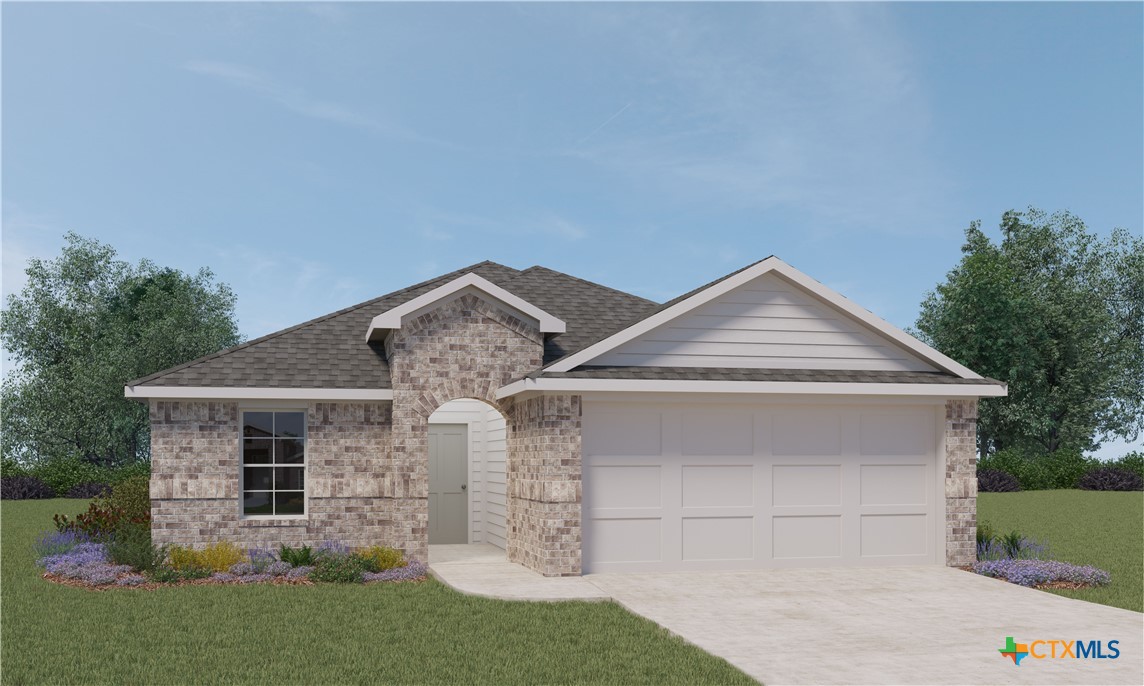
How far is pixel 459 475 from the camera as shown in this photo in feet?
67.6

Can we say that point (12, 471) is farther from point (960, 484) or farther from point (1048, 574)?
point (1048, 574)

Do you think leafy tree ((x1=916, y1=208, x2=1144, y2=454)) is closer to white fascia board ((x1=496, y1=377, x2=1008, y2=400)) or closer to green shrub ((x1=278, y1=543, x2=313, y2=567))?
white fascia board ((x1=496, y1=377, x2=1008, y2=400))

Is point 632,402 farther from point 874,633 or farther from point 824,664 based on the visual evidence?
point 824,664

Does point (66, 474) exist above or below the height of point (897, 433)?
below

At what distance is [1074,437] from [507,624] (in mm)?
44640

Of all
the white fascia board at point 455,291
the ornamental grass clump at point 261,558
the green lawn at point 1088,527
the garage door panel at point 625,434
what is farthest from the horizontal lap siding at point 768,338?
the ornamental grass clump at point 261,558

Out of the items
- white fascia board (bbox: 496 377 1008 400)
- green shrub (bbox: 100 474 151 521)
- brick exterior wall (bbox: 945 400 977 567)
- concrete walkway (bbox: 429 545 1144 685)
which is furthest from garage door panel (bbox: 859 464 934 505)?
green shrub (bbox: 100 474 151 521)

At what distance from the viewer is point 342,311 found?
762 inches

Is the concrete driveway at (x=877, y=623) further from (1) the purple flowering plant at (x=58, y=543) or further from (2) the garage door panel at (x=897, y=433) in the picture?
(1) the purple flowering plant at (x=58, y=543)

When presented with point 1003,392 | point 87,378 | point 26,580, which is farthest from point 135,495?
point 87,378

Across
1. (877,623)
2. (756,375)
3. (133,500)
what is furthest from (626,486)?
(133,500)

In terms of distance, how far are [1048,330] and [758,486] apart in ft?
129

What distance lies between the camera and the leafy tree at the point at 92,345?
44.8 metres

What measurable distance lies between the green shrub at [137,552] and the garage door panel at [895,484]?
10870 mm
